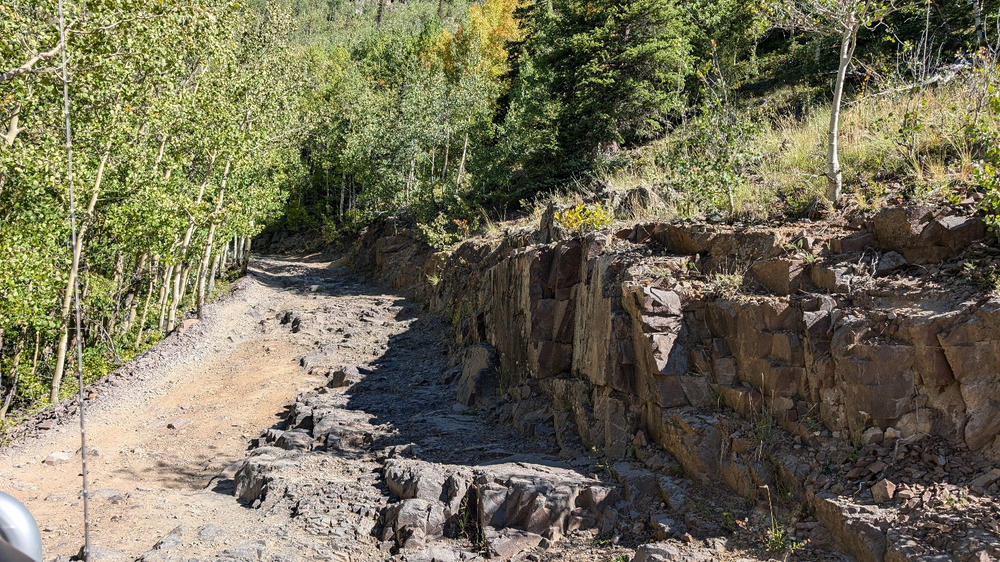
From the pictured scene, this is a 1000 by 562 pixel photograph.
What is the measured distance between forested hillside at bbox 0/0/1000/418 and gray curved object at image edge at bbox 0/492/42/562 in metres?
6.52

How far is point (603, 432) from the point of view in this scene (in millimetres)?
7988

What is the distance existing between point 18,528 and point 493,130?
26.2 meters

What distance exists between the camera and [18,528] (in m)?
1.59

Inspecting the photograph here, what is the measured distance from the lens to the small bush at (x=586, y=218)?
394 inches

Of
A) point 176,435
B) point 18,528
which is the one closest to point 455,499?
point 18,528

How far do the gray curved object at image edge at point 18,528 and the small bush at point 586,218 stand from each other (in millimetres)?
8837

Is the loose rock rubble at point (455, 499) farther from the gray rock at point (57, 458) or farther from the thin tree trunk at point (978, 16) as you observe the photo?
the thin tree trunk at point (978, 16)

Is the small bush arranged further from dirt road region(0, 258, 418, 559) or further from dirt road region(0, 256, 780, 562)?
dirt road region(0, 258, 418, 559)

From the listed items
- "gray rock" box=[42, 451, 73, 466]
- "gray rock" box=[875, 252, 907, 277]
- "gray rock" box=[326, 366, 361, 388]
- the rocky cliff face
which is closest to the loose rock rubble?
the rocky cliff face

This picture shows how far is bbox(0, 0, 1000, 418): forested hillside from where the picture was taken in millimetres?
7961

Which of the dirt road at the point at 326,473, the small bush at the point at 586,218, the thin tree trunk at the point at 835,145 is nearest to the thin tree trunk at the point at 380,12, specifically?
the dirt road at the point at 326,473

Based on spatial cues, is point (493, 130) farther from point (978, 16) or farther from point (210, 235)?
point (978, 16)

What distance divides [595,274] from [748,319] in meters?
2.46

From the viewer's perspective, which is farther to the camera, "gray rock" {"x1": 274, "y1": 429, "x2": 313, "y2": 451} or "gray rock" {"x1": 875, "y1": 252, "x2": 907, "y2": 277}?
"gray rock" {"x1": 274, "y1": 429, "x2": 313, "y2": 451}
